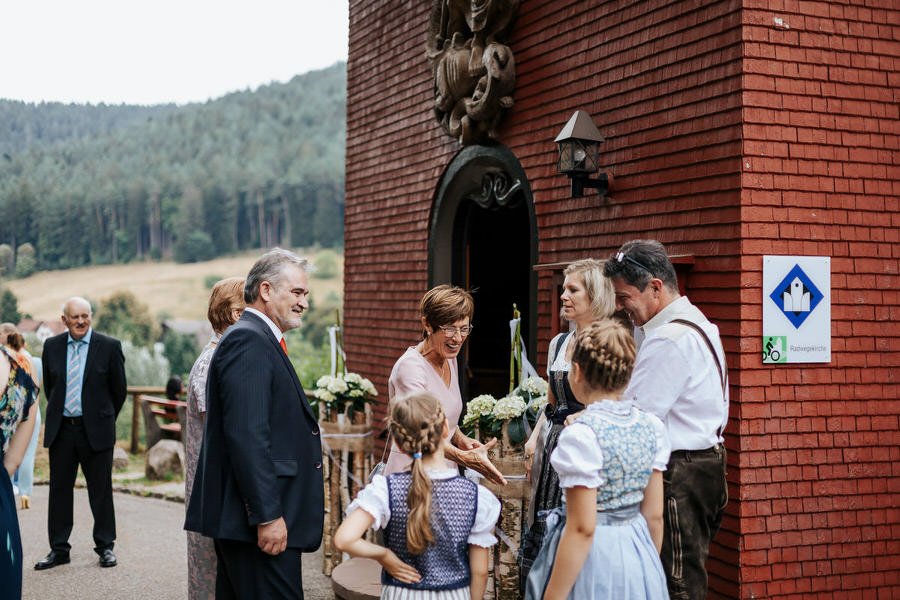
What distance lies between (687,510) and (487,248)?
6385 mm

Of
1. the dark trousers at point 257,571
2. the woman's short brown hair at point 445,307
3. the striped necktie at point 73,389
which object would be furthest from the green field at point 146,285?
the dark trousers at point 257,571

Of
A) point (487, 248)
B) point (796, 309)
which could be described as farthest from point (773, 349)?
point (487, 248)

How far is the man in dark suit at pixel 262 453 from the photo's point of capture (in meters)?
3.42

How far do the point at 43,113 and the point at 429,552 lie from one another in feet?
255

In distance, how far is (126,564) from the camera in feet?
23.4

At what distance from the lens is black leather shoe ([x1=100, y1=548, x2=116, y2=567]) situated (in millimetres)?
6949

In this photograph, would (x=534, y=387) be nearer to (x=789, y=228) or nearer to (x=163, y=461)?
(x=789, y=228)

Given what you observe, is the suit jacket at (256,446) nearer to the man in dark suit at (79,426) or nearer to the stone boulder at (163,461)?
the man in dark suit at (79,426)

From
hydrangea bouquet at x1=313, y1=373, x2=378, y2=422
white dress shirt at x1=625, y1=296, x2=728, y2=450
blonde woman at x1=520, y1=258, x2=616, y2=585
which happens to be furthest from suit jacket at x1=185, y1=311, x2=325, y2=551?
hydrangea bouquet at x1=313, y1=373, x2=378, y2=422

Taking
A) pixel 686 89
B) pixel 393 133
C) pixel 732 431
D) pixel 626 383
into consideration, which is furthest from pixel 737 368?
pixel 393 133

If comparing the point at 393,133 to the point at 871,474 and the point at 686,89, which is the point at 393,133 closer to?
the point at 686,89

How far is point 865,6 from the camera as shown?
5113 mm

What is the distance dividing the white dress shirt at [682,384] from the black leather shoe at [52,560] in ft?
17.6

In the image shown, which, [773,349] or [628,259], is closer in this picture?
[628,259]
